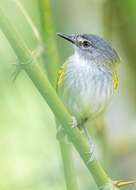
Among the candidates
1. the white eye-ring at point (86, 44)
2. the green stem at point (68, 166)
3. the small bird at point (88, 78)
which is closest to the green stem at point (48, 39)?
the green stem at point (68, 166)

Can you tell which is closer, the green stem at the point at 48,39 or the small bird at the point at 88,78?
the green stem at the point at 48,39

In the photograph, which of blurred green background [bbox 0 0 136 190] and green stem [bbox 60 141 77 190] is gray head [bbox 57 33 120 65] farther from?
green stem [bbox 60 141 77 190]

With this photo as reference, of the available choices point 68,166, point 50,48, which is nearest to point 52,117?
point 50,48

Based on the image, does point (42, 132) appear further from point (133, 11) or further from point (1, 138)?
point (133, 11)

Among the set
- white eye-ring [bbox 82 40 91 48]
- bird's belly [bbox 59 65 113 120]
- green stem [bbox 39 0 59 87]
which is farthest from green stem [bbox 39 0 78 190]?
white eye-ring [bbox 82 40 91 48]

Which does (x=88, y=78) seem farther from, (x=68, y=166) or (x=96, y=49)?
(x=68, y=166)

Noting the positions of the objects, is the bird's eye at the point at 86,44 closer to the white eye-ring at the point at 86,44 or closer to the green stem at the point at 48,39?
the white eye-ring at the point at 86,44
